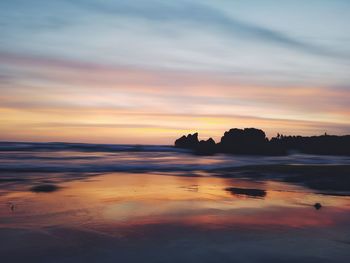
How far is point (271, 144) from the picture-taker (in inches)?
1962

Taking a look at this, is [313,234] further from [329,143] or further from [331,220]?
[329,143]

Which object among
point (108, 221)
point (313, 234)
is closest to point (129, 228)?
point (108, 221)

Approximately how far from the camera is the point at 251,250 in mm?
6535

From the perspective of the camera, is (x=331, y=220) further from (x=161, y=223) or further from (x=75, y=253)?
(x=75, y=253)

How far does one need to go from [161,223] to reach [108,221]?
3.77 feet

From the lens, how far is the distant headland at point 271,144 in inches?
1868

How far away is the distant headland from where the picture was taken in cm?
4744

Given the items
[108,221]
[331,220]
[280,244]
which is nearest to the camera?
[280,244]

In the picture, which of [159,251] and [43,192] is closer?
[159,251]

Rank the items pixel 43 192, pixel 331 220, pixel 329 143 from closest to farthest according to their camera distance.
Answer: pixel 331 220, pixel 43 192, pixel 329 143

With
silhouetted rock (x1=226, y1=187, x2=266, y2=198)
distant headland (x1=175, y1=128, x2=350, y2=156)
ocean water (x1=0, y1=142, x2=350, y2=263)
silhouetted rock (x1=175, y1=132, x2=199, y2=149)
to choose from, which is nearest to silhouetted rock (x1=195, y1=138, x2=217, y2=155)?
distant headland (x1=175, y1=128, x2=350, y2=156)

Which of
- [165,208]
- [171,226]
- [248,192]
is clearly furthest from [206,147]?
[171,226]

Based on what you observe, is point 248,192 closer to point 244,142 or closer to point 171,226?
point 171,226

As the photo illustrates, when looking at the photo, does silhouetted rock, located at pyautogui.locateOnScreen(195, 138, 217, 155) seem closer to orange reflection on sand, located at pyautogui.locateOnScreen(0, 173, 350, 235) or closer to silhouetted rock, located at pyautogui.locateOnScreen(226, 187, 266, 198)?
silhouetted rock, located at pyautogui.locateOnScreen(226, 187, 266, 198)
